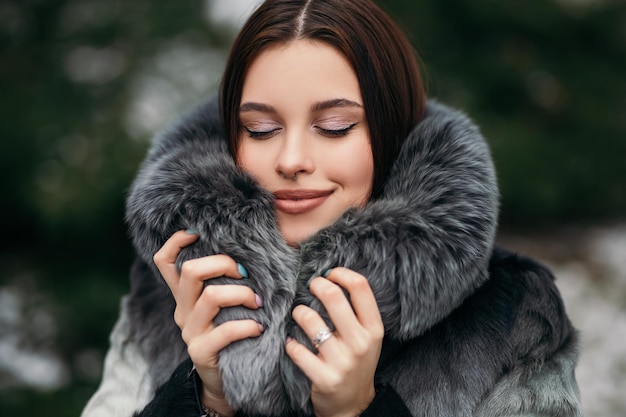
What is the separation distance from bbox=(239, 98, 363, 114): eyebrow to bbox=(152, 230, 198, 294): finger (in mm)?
310

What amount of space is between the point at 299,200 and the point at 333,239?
0.12 metres

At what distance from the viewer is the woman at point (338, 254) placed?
49.8 inches

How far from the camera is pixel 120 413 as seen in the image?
1.61 meters

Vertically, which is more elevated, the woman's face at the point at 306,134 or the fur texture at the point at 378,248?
the woman's face at the point at 306,134

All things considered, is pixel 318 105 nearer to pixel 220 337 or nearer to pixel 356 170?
pixel 356 170

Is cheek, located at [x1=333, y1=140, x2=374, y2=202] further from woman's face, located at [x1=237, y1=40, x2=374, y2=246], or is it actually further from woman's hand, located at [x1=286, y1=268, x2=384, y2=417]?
woman's hand, located at [x1=286, y1=268, x2=384, y2=417]

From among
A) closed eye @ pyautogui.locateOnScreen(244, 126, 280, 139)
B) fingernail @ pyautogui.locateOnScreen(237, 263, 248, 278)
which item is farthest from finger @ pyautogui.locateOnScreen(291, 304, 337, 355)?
closed eye @ pyautogui.locateOnScreen(244, 126, 280, 139)

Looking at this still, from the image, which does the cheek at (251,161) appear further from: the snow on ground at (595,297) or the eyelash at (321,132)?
the snow on ground at (595,297)

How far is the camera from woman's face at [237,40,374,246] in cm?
135

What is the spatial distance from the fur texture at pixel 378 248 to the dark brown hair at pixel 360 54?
0.22ft

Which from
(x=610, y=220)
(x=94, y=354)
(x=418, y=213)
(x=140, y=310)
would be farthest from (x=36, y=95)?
(x=610, y=220)

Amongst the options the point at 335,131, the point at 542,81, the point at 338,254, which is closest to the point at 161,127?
the point at 335,131

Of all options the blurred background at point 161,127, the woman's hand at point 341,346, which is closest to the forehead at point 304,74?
the woman's hand at point 341,346

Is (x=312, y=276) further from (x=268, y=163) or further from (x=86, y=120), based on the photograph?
(x=86, y=120)
